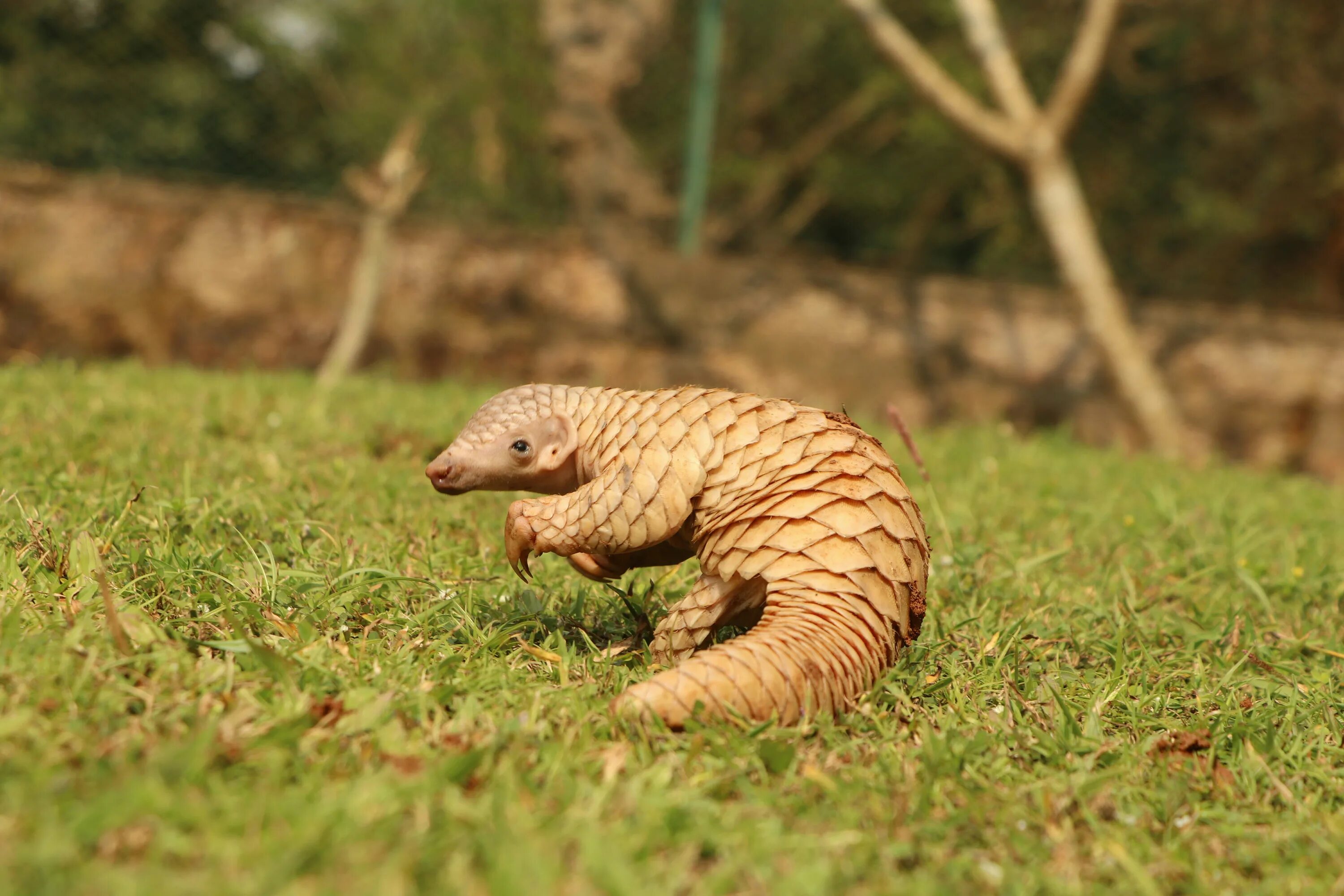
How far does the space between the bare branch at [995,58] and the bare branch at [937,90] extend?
0.08m

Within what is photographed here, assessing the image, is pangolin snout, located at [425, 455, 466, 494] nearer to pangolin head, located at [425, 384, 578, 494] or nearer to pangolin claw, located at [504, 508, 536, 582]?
pangolin head, located at [425, 384, 578, 494]

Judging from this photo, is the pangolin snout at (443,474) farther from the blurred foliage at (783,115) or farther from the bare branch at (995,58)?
the blurred foliage at (783,115)

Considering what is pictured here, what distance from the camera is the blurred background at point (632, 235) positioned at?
6.27m

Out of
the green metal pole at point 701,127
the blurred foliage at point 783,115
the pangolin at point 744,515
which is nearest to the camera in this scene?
the pangolin at point 744,515

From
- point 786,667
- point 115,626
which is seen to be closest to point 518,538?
point 786,667

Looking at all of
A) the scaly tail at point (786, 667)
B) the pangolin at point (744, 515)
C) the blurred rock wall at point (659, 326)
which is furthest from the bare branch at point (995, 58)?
the scaly tail at point (786, 667)

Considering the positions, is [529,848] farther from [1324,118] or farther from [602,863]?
[1324,118]

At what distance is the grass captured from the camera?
1431 mm

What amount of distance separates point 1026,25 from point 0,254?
6.38 metres

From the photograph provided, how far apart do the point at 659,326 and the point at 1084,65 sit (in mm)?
2535

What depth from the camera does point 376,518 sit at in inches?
121

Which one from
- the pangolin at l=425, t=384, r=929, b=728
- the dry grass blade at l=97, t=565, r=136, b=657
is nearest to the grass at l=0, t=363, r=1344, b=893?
the dry grass blade at l=97, t=565, r=136, b=657

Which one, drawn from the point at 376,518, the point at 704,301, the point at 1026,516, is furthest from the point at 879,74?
the point at 376,518

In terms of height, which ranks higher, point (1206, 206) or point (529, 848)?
point (1206, 206)
